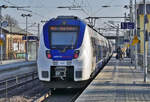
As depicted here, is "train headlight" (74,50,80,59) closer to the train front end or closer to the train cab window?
the train front end

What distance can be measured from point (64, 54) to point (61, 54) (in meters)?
0.13

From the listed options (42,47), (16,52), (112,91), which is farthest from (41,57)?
(16,52)

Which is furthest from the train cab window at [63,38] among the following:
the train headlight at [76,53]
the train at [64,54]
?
the train headlight at [76,53]

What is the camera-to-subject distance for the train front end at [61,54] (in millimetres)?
12930

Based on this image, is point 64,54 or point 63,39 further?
point 63,39

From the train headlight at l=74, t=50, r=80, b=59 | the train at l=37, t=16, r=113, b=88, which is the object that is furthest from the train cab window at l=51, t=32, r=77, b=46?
the train headlight at l=74, t=50, r=80, b=59

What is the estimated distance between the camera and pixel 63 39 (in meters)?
13.5

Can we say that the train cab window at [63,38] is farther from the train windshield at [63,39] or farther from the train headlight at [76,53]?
the train headlight at [76,53]

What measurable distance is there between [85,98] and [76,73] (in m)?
2.28

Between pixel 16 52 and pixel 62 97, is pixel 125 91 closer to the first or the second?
pixel 62 97

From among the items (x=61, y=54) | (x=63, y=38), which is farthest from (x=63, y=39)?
(x=61, y=54)

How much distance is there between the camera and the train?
12.9 m

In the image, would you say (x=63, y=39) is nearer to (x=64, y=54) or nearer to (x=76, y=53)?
(x=64, y=54)

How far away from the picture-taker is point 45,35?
13594 mm
